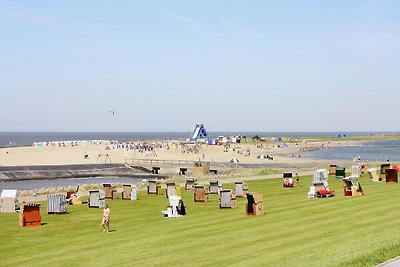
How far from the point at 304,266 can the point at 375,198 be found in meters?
18.3

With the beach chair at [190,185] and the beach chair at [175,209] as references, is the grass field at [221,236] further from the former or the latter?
the beach chair at [190,185]

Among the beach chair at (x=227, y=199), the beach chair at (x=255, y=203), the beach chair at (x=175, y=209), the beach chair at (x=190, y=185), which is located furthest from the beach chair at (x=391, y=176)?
the beach chair at (x=175, y=209)

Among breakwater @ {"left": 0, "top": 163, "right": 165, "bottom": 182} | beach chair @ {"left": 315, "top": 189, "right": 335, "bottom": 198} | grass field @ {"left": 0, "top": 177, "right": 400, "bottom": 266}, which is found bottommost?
breakwater @ {"left": 0, "top": 163, "right": 165, "bottom": 182}

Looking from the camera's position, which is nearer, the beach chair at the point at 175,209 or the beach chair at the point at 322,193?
the beach chair at the point at 175,209

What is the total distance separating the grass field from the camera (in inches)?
749

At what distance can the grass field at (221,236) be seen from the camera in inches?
749

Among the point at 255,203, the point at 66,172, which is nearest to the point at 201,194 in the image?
the point at 255,203

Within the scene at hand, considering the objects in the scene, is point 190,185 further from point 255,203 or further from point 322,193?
point 255,203

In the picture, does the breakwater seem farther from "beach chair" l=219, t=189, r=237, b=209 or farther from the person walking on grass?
the person walking on grass

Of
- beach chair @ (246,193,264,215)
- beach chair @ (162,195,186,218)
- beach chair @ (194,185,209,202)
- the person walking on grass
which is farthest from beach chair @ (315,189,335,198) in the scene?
the person walking on grass

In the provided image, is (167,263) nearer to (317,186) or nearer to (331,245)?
(331,245)

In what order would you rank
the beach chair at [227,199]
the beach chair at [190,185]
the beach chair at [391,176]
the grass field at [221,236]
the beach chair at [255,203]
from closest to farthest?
1. the grass field at [221,236]
2. the beach chair at [255,203]
3. the beach chair at [227,199]
4. the beach chair at [391,176]
5. the beach chair at [190,185]

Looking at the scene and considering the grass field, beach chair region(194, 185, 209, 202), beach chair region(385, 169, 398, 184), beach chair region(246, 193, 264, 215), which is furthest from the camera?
beach chair region(385, 169, 398, 184)

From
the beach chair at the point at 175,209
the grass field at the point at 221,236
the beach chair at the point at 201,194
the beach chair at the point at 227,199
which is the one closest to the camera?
the grass field at the point at 221,236
